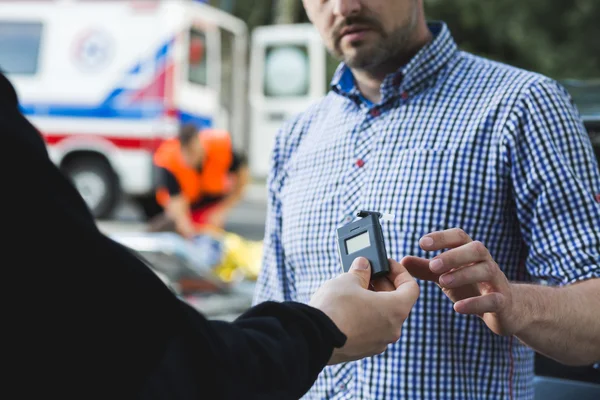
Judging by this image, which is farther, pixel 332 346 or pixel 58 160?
pixel 58 160

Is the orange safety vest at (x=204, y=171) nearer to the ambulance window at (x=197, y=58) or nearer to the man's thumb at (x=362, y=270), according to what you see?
the ambulance window at (x=197, y=58)

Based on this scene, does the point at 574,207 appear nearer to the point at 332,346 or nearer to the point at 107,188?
the point at 332,346

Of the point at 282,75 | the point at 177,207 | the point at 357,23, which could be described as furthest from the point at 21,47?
the point at 357,23

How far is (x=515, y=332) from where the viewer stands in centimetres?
156

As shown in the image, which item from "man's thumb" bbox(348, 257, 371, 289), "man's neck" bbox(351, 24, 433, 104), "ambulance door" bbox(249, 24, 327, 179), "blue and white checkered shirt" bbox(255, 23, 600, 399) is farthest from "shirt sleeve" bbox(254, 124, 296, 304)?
"ambulance door" bbox(249, 24, 327, 179)

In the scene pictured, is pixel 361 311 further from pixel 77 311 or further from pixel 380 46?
pixel 380 46

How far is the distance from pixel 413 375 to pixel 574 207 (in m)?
0.44

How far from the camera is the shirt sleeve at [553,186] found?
1.65m

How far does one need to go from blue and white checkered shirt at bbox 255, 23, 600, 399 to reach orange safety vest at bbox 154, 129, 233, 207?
224 inches

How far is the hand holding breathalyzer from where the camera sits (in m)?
1.18

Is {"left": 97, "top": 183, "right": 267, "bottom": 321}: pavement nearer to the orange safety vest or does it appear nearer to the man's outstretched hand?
the orange safety vest

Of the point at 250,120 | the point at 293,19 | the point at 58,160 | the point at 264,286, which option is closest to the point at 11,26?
the point at 58,160

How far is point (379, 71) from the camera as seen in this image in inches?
78.6

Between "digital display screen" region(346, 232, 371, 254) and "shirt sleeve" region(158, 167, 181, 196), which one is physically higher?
"digital display screen" region(346, 232, 371, 254)
